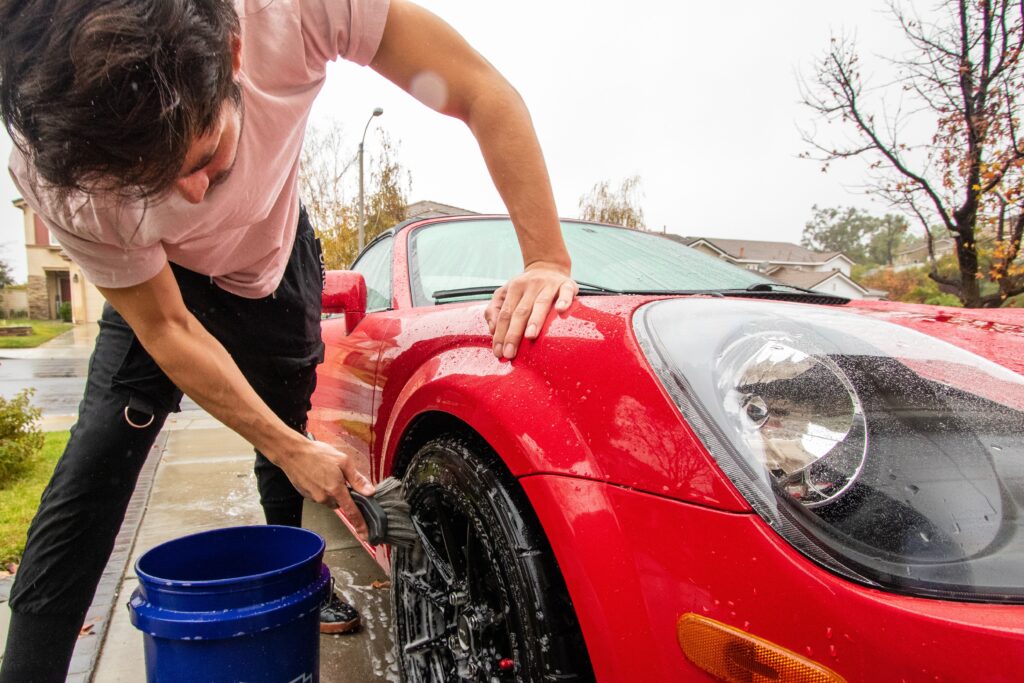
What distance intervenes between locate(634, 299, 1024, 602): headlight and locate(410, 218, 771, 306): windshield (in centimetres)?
74

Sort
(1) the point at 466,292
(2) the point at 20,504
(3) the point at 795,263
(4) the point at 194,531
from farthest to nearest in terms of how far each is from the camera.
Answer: (3) the point at 795,263, (2) the point at 20,504, (4) the point at 194,531, (1) the point at 466,292

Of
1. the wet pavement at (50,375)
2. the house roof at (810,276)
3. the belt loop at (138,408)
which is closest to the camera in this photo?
the belt loop at (138,408)

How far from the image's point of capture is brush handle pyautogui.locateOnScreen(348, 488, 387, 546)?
1.31m

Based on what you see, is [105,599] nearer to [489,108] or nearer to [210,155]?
[210,155]

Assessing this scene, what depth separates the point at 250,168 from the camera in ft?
4.29

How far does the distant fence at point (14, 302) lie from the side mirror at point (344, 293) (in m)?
44.1

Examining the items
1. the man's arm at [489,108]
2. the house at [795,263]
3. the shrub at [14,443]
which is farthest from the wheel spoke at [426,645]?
the house at [795,263]

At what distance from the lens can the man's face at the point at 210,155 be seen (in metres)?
0.94

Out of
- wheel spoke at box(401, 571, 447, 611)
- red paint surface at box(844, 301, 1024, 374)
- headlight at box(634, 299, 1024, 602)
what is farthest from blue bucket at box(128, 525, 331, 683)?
red paint surface at box(844, 301, 1024, 374)

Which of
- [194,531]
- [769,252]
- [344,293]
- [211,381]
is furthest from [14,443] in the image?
[769,252]

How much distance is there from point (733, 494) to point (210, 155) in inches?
34.7

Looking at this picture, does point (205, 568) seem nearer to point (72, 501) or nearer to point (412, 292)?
point (72, 501)

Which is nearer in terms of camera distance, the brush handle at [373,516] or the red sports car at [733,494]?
the red sports car at [733,494]

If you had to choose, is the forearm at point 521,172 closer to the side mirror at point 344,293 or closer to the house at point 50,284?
the side mirror at point 344,293
